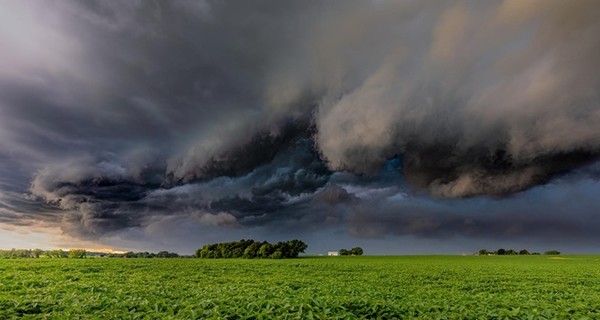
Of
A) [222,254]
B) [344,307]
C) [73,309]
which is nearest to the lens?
[73,309]

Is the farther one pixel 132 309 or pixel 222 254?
pixel 222 254

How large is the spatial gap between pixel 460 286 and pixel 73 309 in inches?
1113

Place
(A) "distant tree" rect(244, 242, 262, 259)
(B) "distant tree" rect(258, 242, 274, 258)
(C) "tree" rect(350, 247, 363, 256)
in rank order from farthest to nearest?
(C) "tree" rect(350, 247, 363, 256) < (A) "distant tree" rect(244, 242, 262, 259) < (B) "distant tree" rect(258, 242, 274, 258)

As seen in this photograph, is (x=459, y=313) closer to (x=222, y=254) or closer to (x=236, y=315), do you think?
(x=236, y=315)

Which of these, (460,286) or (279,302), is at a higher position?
(279,302)

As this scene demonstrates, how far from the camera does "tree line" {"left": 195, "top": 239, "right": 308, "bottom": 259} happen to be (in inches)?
4294

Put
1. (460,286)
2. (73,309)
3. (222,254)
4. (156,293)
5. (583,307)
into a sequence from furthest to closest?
(222,254)
(460,286)
(156,293)
(583,307)
(73,309)

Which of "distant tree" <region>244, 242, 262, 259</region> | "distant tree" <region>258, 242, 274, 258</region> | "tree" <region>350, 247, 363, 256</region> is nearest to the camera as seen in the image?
"distant tree" <region>258, 242, 274, 258</region>

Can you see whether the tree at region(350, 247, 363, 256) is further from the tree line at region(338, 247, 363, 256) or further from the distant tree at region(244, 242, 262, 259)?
the distant tree at region(244, 242, 262, 259)

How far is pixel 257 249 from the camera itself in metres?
114

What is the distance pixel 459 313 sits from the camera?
A: 11547 mm

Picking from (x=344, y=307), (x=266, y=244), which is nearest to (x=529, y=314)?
(x=344, y=307)

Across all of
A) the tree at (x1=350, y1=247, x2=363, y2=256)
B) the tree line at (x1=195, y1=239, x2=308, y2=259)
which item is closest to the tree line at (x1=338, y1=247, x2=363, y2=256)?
the tree at (x1=350, y1=247, x2=363, y2=256)

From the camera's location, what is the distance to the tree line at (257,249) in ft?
358
